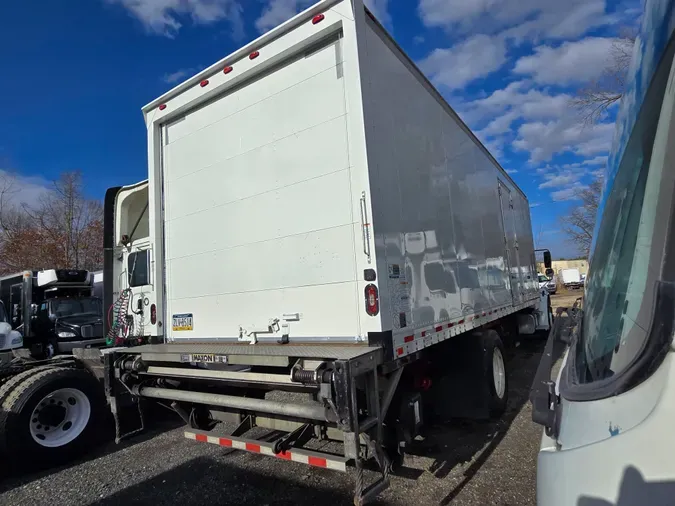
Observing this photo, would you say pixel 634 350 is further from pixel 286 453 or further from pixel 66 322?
pixel 66 322

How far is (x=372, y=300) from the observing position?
3.17 m

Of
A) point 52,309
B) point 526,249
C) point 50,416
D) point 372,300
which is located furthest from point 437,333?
point 52,309

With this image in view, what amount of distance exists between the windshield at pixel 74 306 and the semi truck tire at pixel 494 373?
11.8m

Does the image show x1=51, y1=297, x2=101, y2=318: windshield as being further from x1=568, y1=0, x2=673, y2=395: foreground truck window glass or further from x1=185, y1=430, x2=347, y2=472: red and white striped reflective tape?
x1=568, y1=0, x2=673, y2=395: foreground truck window glass

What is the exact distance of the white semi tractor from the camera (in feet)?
3.14

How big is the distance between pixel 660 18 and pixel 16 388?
6.43 m

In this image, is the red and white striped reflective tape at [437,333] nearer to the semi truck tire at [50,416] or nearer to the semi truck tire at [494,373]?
the semi truck tire at [494,373]

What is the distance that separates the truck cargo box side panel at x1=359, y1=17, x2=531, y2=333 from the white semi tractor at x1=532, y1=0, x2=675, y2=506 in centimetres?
175

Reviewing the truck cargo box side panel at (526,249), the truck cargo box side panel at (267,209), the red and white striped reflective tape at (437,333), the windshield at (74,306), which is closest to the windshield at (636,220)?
the red and white striped reflective tape at (437,333)

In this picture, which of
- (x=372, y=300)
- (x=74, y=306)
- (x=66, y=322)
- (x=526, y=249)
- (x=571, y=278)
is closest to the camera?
(x=372, y=300)

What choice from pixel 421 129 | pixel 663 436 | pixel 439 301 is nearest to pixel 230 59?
pixel 421 129

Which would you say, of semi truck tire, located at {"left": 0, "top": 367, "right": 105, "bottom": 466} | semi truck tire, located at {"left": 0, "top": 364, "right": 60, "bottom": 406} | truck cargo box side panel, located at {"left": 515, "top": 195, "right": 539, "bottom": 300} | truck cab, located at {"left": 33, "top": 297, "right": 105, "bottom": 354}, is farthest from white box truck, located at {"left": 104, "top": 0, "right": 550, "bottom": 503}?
truck cab, located at {"left": 33, "top": 297, "right": 105, "bottom": 354}

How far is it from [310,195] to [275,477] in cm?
282

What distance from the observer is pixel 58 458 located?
16.3 feet
